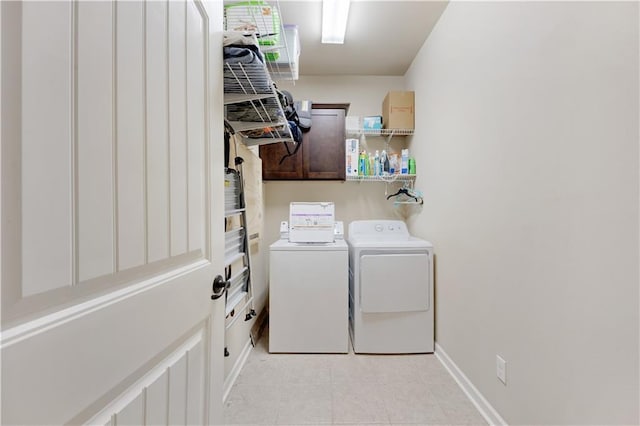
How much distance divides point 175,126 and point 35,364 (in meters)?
0.57

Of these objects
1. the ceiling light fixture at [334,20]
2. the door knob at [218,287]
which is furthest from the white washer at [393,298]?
the ceiling light fixture at [334,20]

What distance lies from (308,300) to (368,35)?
7.86ft

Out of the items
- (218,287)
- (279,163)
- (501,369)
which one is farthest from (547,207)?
(279,163)

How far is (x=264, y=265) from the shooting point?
305 cm

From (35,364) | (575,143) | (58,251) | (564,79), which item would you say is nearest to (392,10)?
(564,79)

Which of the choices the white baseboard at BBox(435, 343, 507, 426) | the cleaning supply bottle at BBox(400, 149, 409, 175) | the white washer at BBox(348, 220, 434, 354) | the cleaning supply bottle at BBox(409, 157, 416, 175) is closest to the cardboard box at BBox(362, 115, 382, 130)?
the cleaning supply bottle at BBox(400, 149, 409, 175)

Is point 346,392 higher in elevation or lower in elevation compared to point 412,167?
lower

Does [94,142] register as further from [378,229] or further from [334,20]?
[378,229]

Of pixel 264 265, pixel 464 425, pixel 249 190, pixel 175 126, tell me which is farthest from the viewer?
pixel 264 265

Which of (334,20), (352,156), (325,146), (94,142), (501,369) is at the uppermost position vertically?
(334,20)

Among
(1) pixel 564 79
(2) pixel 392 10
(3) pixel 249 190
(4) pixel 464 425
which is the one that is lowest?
(4) pixel 464 425

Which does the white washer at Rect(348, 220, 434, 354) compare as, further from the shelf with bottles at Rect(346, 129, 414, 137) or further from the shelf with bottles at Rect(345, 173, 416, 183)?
the shelf with bottles at Rect(346, 129, 414, 137)

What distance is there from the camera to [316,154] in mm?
2830

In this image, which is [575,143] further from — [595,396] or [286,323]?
[286,323]
